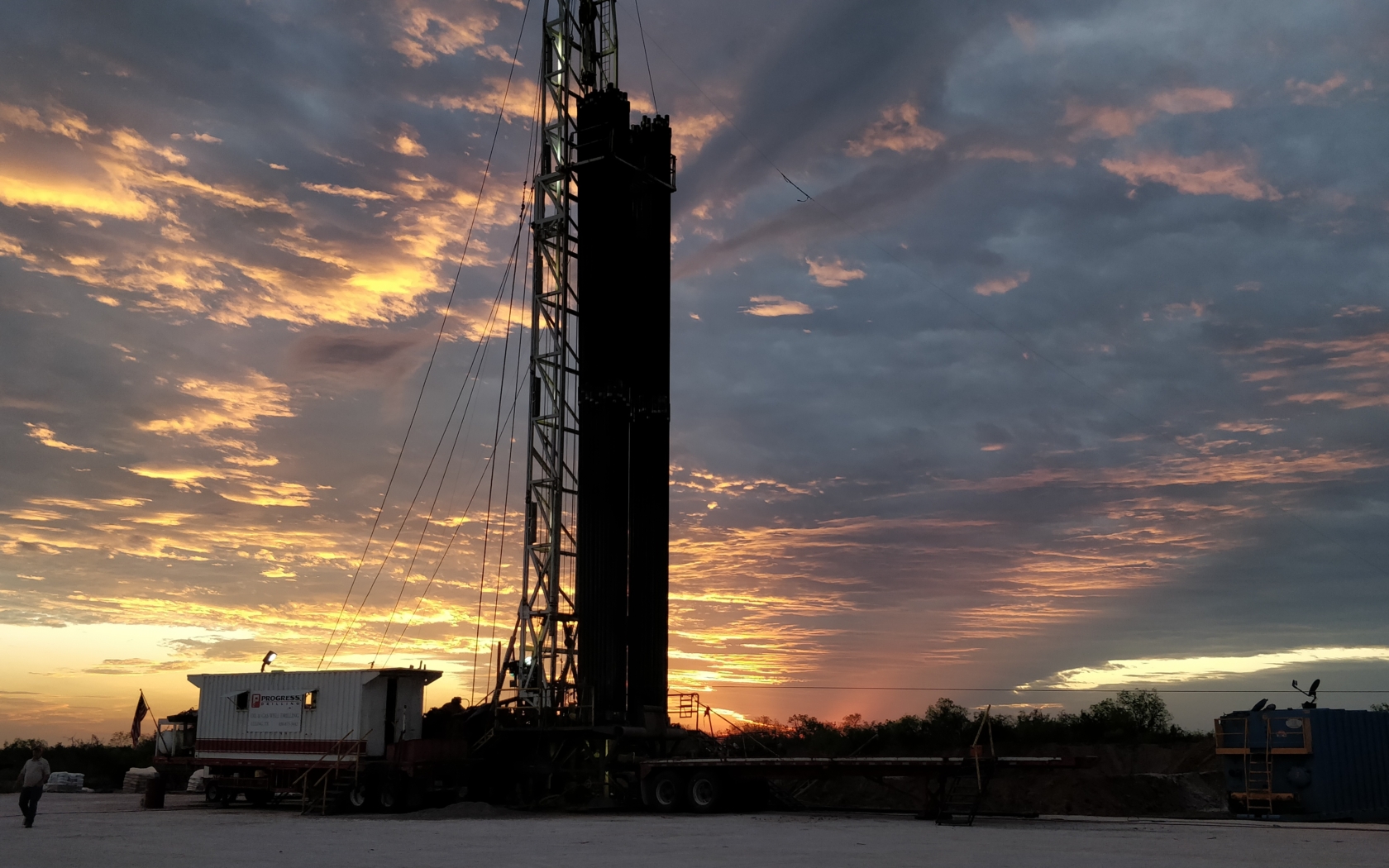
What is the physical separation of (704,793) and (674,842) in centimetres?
990

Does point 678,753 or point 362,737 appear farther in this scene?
→ point 678,753

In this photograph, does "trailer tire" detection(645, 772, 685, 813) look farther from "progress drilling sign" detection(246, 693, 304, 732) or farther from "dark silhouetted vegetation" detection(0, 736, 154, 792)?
"dark silhouetted vegetation" detection(0, 736, 154, 792)

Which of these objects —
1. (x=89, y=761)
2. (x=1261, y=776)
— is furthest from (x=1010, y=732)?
(x=89, y=761)

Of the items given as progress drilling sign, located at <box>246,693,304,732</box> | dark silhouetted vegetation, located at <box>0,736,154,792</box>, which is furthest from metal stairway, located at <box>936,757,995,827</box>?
dark silhouetted vegetation, located at <box>0,736,154,792</box>

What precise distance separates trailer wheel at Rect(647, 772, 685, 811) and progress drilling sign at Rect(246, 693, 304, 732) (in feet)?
42.2

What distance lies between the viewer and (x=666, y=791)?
109 feet

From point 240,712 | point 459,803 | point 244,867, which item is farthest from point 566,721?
point 244,867

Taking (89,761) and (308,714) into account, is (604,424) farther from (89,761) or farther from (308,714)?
(89,761)

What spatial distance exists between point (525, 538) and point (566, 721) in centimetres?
706

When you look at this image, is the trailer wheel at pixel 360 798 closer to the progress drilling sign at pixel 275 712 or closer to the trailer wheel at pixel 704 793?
the progress drilling sign at pixel 275 712

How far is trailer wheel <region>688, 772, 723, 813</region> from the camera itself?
105 feet

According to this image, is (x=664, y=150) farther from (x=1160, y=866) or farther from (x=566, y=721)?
(x=1160, y=866)

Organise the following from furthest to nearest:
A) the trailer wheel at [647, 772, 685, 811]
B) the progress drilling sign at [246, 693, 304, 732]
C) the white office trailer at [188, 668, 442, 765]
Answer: the progress drilling sign at [246, 693, 304, 732] → the white office trailer at [188, 668, 442, 765] → the trailer wheel at [647, 772, 685, 811]

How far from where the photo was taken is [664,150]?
1791 inches
